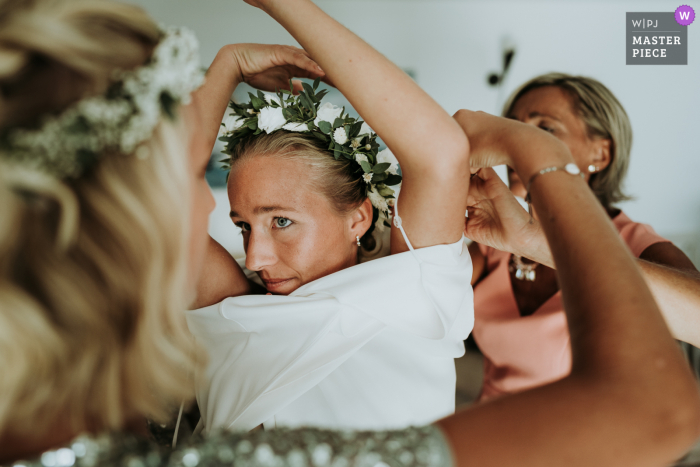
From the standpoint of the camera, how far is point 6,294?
0.46m

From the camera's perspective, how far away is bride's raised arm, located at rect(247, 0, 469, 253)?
0.89m

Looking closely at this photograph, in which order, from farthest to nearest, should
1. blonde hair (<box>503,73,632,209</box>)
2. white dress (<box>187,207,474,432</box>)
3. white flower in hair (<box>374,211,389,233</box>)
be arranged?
blonde hair (<box>503,73,632,209</box>) → white flower in hair (<box>374,211,389,233</box>) → white dress (<box>187,207,474,432</box>)

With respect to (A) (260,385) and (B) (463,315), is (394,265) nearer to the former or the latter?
(B) (463,315)

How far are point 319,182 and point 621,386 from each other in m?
0.97

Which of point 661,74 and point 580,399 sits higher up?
point 661,74

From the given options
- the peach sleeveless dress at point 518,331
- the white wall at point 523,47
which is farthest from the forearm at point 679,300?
the white wall at point 523,47

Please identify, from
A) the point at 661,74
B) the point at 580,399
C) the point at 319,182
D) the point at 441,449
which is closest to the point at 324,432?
the point at 441,449

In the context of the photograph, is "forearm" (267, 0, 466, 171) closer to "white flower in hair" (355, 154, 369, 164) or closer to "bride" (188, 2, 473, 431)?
"bride" (188, 2, 473, 431)

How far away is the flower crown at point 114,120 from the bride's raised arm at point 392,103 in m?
0.40

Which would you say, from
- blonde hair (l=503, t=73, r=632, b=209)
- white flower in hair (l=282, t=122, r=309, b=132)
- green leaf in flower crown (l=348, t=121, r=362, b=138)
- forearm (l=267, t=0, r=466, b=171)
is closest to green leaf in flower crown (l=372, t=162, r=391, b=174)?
green leaf in flower crown (l=348, t=121, r=362, b=138)

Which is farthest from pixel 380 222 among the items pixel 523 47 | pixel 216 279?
pixel 523 47

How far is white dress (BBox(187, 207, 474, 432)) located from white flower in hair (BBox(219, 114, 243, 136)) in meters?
0.61

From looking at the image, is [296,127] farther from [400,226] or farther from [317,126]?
[400,226]

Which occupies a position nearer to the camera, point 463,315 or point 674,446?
point 674,446
